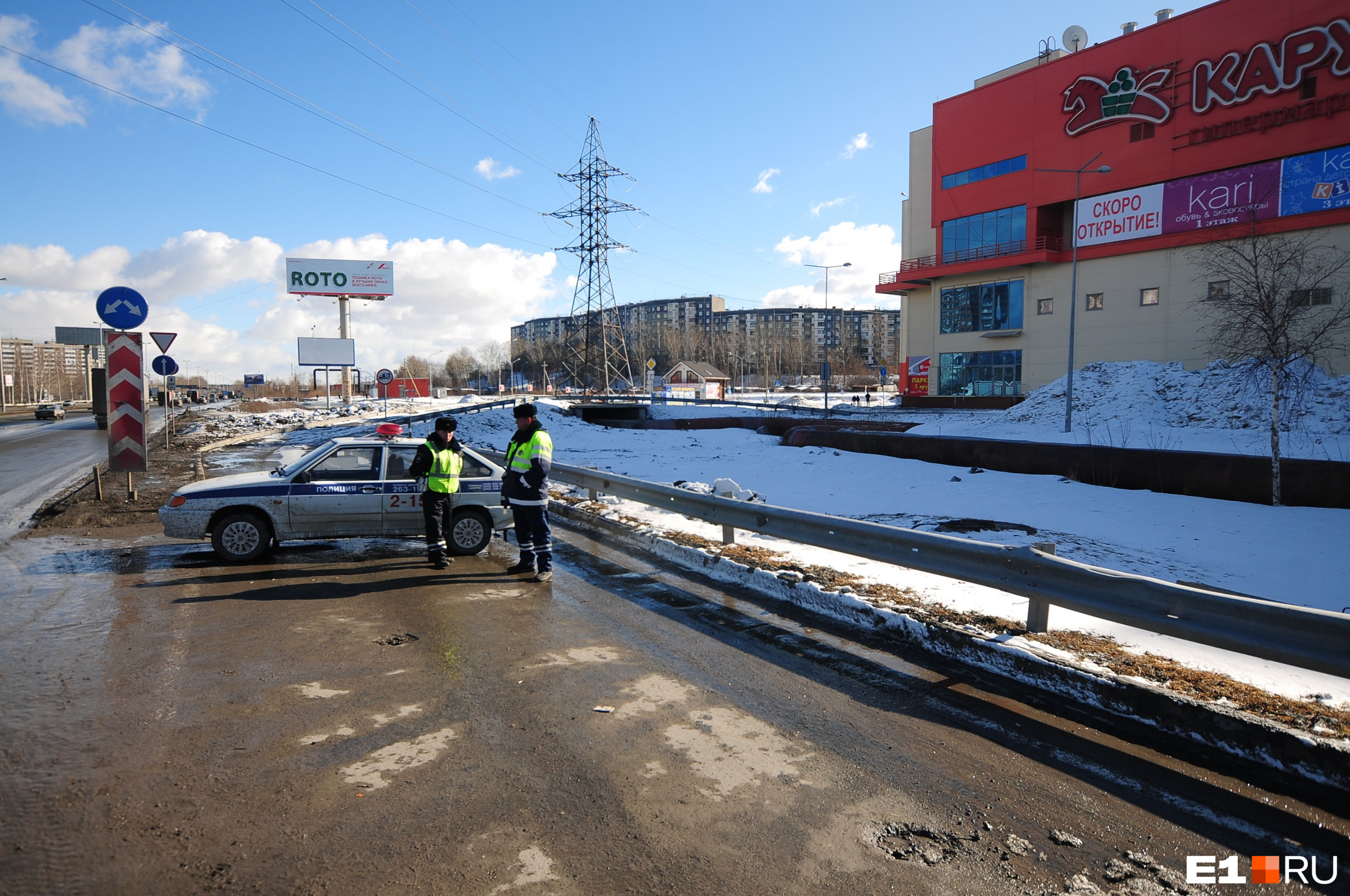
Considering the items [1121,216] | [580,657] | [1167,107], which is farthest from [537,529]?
[1167,107]

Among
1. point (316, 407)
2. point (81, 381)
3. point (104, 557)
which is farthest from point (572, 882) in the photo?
point (81, 381)

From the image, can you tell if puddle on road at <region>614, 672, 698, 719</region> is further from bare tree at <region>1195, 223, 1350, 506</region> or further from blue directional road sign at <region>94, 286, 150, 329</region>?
bare tree at <region>1195, 223, 1350, 506</region>

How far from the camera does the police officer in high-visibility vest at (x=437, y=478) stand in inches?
324

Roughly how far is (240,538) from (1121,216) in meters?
42.7

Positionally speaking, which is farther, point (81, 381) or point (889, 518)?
point (81, 381)

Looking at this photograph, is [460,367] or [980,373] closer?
[980,373]

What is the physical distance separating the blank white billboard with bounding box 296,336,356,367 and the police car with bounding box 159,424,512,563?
48100 mm

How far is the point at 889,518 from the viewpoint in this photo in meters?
11.9

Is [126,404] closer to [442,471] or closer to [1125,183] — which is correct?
[442,471]

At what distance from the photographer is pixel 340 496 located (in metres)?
8.91

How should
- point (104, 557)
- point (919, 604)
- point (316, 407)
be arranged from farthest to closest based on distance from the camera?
1. point (316, 407)
2. point (104, 557)
3. point (919, 604)

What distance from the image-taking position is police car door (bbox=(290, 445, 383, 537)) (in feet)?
28.8

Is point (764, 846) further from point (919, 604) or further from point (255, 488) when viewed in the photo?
Answer: point (255, 488)

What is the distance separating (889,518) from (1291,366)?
24416mm
